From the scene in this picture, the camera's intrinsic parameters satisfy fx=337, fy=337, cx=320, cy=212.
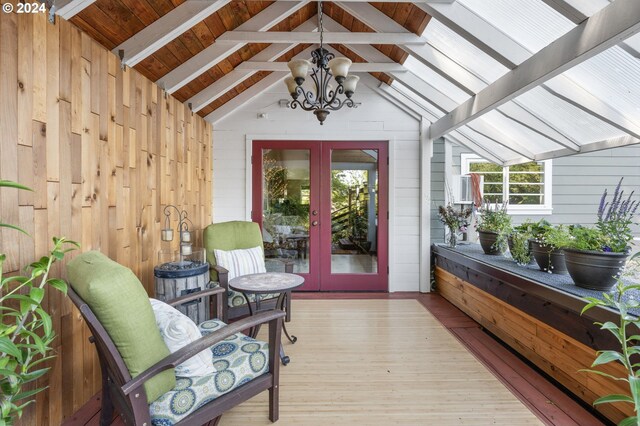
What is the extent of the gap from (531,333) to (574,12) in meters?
2.28

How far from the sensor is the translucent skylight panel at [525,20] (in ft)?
6.67

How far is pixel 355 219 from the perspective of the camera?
4891 mm

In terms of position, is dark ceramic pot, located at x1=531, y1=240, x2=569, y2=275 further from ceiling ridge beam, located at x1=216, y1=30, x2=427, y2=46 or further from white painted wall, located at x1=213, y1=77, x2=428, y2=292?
ceiling ridge beam, located at x1=216, y1=30, x2=427, y2=46

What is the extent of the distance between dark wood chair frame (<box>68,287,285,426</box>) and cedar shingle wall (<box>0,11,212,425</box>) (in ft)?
1.27

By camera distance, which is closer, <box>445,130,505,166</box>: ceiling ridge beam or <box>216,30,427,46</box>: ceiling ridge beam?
<box>216,30,427,46</box>: ceiling ridge beam

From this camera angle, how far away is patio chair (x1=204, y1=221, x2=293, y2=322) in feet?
10.4

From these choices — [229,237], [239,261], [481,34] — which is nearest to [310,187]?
[229,237]

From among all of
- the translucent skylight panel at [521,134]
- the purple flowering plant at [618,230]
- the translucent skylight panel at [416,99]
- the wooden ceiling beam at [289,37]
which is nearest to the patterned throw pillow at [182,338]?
the wooden ceiling beam at [289,37]

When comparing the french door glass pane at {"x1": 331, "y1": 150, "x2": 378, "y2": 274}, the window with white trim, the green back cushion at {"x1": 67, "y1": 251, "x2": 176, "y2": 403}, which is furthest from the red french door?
the green back cushion at {"x1": 67, "y1": 251, "x2": 176, "y2": 403}

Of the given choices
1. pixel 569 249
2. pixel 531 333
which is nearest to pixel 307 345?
pixel 531 333

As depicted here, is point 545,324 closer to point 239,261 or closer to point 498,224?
point 498,224

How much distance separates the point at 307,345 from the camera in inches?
121

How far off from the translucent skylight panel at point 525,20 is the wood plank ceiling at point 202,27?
0.63 meters

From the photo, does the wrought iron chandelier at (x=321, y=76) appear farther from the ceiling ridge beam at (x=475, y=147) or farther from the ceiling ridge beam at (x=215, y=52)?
the ceiling ridge beam at (x=475, y=147)
